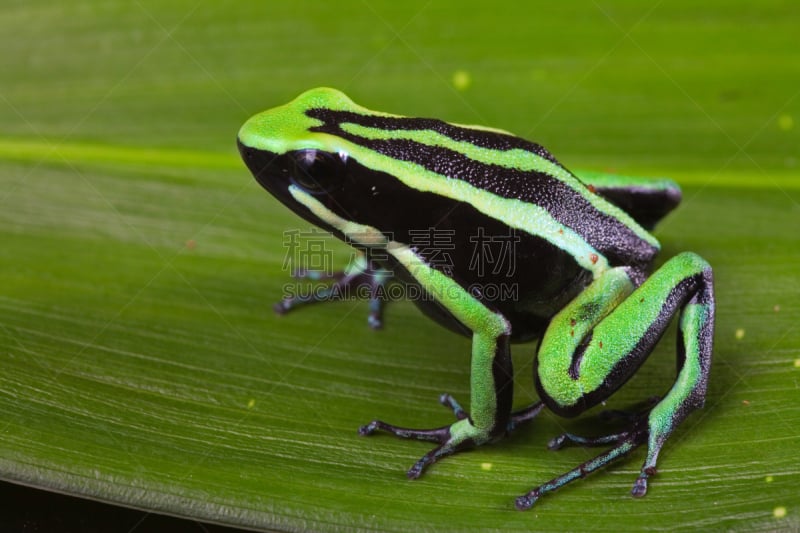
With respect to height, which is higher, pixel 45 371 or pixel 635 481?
pixel 45 371

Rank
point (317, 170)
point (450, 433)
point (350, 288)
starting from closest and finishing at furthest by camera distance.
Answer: point (317, 170)
point (450, 433)
point (350, 288)

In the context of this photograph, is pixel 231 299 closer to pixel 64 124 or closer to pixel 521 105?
pixel 64 124

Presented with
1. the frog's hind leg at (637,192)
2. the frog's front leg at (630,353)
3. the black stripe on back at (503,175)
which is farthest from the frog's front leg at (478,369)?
the frog's hind leg at (637,192)

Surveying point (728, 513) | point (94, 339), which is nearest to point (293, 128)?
point (94, 339)

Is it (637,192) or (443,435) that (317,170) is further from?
(637,192)

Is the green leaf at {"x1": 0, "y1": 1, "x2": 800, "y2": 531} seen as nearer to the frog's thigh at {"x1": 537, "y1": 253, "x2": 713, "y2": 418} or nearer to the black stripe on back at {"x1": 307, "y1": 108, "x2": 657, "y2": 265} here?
the frog's thigh at {"x1": 537, "y1": 253, "x2": 713, "y2": 418}

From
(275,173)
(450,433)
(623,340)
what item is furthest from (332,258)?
(623,340)

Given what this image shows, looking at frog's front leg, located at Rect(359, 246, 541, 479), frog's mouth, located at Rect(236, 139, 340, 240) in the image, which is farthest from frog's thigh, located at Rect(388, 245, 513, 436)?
frog's mouth, located at Rect(236, 139, 340, 240)
